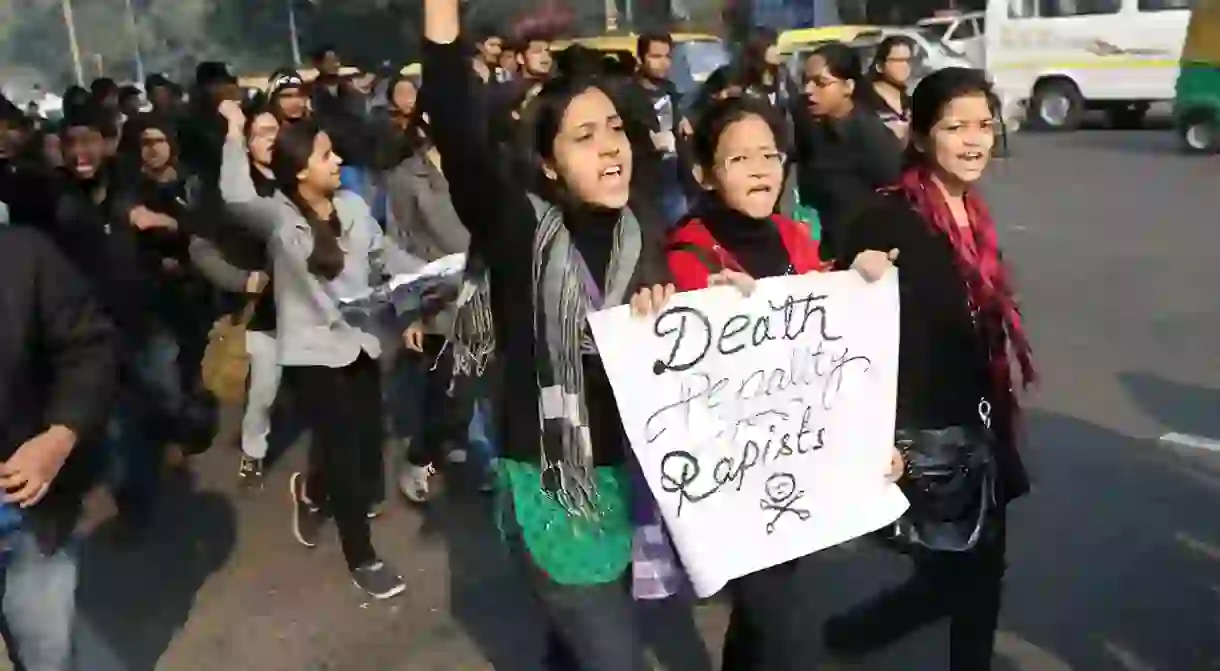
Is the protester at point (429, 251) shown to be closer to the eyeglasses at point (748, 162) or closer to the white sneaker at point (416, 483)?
the white sneaker at point (416, 483)

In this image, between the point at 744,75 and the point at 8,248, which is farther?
the point at 744,75

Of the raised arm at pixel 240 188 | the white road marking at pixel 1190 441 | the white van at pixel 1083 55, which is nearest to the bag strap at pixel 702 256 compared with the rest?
the raised arm at pixel 240 188

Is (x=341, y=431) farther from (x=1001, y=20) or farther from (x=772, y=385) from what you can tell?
(x=1001, y=20)

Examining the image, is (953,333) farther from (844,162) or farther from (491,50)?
(491,50)

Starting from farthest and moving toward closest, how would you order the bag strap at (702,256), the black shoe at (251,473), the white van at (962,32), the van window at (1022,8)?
the white van at (962,32) → the van window at (1022,8) → the black shoe at (251,473) → the bag strap at (702,256)

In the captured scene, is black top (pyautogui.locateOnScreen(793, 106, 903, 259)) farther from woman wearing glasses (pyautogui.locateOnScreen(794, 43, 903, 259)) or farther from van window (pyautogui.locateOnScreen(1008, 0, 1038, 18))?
van window (pyautogui.locateOnScreen(1008, 0, 1038, 18))

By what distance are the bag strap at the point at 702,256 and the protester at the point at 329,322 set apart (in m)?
1.85

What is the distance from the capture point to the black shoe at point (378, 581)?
4.36m

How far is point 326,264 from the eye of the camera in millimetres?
4254

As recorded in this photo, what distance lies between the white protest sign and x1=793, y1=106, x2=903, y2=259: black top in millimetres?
2599

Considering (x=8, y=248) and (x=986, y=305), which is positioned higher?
(x=8, y=248)

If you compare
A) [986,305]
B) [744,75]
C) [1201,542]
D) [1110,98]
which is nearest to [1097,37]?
[1110,98]

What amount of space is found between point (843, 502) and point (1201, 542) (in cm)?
205

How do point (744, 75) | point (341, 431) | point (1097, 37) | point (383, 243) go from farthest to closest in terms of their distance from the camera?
point (1097, 37), point (744, 75), point (383, 243), point (341, 431)
